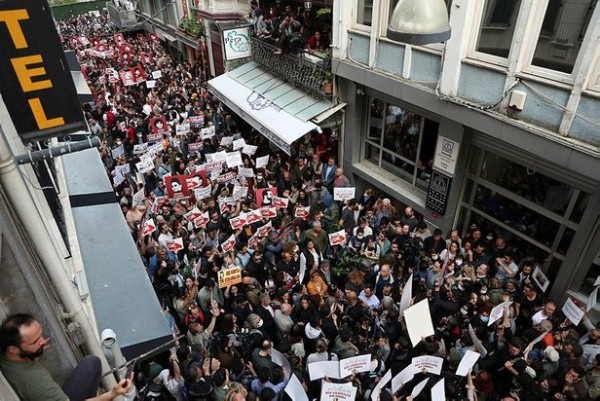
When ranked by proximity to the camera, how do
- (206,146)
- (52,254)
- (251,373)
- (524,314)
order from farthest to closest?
(206,146) < (524,314) < (251,373) < (52,254)

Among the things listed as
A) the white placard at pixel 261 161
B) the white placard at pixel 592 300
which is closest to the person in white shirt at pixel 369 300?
the white placard at pixel 592 300

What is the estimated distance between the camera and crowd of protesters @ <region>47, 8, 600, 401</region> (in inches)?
239

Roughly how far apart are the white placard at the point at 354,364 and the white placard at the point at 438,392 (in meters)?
0.88

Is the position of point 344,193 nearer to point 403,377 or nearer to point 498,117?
point 498,117

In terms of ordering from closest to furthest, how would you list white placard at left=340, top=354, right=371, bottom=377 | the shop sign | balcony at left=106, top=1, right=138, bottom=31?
1. white placard at left=340, top=354, right=371, bottom=377
2. the shop sign
3. balcony at left=106, top=1, right=138, bottom=31

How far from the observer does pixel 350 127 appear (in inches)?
480

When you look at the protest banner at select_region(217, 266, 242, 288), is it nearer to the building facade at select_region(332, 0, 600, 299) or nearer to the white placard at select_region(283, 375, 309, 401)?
the white placard at select_region(283, 375, 309, 401)

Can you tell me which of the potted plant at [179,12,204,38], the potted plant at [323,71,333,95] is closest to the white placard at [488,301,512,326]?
the potted plant at [323,71,333,95]

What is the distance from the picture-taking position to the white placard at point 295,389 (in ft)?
18.5

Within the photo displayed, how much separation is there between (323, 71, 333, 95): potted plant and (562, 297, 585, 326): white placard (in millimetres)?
7708

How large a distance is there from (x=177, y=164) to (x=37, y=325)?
10.1m

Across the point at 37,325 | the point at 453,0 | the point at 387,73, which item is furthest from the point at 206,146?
the point at 37,325

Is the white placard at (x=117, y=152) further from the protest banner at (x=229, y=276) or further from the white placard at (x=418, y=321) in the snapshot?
the white placard at (x=418, y=321)

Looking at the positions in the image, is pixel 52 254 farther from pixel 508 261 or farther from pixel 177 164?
pixel 177 164
